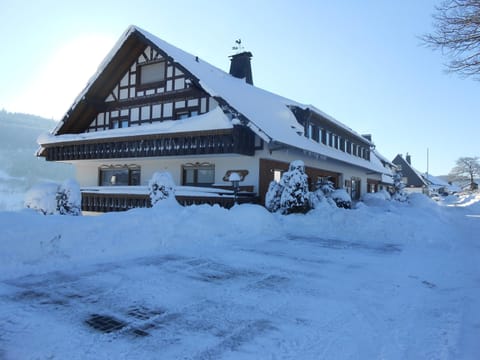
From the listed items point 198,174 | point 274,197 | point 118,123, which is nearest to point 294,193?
point 274,197

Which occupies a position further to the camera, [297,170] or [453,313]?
[297,170]

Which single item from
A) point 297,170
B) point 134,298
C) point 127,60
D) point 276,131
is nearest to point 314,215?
point 297,170

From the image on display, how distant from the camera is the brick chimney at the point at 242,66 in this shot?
82.7ft

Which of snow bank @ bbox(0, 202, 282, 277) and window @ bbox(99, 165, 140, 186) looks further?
window @ bbox(99, 165, 140, 186)

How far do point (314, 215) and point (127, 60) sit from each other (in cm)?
1435

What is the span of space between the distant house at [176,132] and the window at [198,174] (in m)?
0.05

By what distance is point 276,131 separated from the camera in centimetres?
1534

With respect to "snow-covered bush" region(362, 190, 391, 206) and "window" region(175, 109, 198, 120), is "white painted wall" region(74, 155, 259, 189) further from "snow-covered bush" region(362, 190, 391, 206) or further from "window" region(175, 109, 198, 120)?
"snow-covered bush" region(362, 190, 391, 206)

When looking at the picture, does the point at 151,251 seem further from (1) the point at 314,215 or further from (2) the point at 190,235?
(1) the point at 314,215

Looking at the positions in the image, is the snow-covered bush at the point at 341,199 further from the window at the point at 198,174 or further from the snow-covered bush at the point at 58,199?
the snow-covered bush at the point at 58,199

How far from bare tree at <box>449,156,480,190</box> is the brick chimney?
69.4 meters

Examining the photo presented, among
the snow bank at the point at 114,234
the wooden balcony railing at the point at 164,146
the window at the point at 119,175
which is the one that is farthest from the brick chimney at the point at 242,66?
the snow bank at the point at 114,234

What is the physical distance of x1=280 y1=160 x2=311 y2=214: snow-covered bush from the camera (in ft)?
A: 46.1

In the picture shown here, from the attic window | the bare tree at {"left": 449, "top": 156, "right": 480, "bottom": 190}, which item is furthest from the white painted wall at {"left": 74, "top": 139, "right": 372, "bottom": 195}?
the bare tree at {"left": 449, "top": 156, "right": 480, "bottom": 190}
